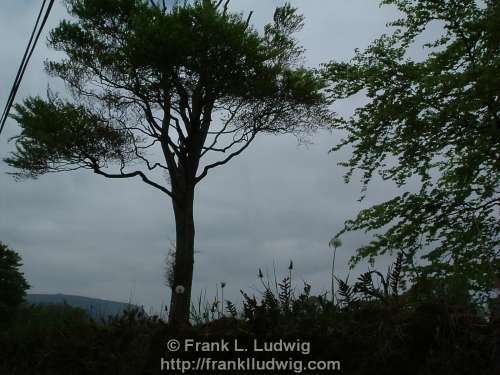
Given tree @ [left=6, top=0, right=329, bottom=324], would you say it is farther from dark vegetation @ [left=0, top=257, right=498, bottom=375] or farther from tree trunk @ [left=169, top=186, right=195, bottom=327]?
dark vegetation @ [left=0, top=257, right=498, bottom=375]

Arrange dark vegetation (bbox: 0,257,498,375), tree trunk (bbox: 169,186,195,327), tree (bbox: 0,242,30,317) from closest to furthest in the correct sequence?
dark vegetation (bbox: 0,257,498,375)
tree trunk (bbox: 169,186,195,327)
tree (bbox: 0,242,30,317)

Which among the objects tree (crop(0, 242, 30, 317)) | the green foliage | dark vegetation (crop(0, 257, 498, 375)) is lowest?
dark vegetation (crop(0, 257, 498, 375))

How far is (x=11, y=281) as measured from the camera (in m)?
16.2

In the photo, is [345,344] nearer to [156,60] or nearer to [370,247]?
[370,247]

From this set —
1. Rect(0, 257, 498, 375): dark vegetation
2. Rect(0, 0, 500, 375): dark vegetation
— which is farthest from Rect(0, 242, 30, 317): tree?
Rect(0, 257, 498, 375): dark vegetation

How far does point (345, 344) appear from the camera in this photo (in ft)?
6.26

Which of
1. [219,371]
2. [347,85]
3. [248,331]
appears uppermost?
[347,85]

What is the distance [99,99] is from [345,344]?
55.4 ft

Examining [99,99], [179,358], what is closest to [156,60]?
[99,99]

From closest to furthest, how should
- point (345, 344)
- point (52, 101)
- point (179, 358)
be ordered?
point (345, 344)
point (179, 358)
point (52, 101)

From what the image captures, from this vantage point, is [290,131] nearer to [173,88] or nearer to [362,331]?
[173,88]

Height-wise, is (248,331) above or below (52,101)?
below

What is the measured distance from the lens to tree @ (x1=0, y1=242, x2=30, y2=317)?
15984mm

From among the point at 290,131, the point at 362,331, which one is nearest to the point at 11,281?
the point at 290,131
